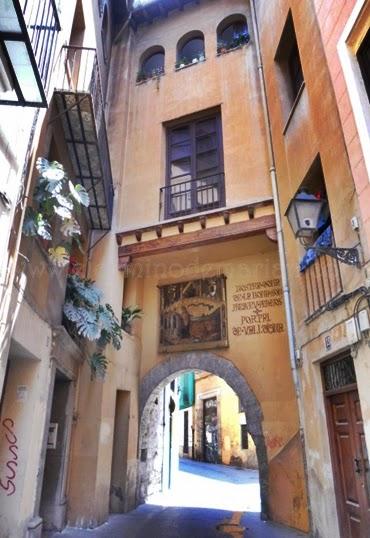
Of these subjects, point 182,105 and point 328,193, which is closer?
point 328,193

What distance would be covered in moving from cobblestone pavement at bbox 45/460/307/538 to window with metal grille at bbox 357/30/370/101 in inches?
257

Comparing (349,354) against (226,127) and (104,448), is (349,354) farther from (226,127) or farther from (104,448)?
(226,127)

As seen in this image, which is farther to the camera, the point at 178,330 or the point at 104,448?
the point at 178,330

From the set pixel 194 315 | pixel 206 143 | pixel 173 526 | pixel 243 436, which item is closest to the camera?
pixel 173 526

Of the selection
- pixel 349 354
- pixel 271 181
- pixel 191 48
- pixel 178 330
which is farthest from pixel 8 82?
pixel 191 48

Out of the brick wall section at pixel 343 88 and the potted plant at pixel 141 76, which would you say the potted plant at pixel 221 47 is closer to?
the potted plant at pixel 141 76

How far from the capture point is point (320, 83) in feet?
18.7

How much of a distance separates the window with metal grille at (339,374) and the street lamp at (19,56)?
14.1 ft

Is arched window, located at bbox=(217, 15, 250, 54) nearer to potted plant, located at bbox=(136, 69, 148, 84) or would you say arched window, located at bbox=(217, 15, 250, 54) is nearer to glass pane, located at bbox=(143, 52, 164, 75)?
glass pane, located at bbox=(143, 52, 164, 75)

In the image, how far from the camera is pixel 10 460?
4773mm

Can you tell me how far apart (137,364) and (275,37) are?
7.45m

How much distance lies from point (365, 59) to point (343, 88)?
42 centimetres

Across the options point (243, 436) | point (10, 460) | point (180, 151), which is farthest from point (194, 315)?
point (243, 436)

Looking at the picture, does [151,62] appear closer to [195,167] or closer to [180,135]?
[180,135]
